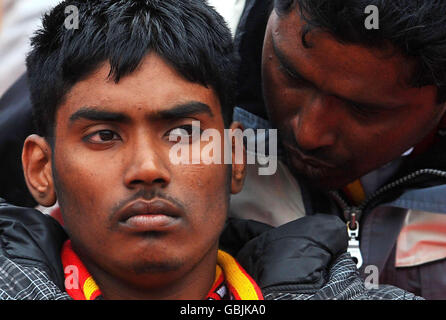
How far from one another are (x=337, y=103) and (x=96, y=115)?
578 millimetres

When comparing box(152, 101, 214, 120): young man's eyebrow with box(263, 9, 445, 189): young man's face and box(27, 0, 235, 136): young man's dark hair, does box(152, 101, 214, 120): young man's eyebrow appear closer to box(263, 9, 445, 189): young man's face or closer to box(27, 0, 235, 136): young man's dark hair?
box(27, 0, 235, 136): young man's dark hair

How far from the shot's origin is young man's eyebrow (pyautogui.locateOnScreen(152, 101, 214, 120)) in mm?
1484

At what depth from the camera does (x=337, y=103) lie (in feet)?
5.65

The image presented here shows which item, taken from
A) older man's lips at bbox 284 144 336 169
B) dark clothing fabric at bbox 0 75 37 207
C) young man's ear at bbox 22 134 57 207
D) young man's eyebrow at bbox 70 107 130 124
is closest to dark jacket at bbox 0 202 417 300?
young man's ear at bbox 22 134 57 207

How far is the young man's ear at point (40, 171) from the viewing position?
160 centimetres

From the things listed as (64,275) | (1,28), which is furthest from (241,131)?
(1,28)

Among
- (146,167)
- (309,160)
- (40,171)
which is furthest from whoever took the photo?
(309,160)

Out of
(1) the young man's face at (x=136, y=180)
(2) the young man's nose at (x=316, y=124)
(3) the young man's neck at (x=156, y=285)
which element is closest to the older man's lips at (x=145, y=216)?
(1) the young man's face at (x=136, y=180)

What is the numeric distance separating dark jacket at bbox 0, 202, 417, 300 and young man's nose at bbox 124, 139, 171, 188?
11.1 inches

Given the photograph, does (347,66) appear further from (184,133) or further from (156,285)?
(156,285)

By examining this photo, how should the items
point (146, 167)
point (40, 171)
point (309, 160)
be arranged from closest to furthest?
point (146, 167)
point (40, 171)
point (309, 160)

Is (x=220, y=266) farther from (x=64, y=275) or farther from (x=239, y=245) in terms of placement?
(x=64, y=275)

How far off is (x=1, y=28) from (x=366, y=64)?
1164 mm

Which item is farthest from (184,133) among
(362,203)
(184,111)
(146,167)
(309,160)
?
(362,203)
